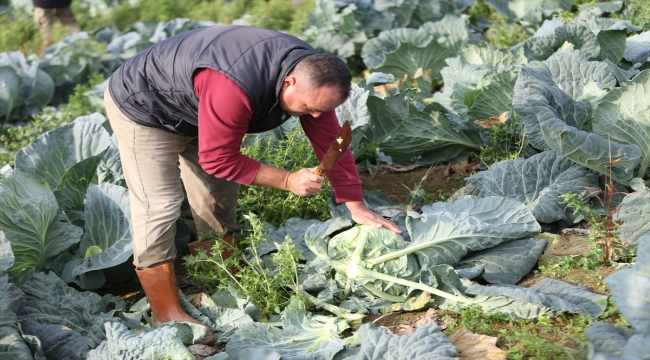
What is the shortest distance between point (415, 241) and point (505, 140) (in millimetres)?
1503

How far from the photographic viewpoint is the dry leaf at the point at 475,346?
3004 mm

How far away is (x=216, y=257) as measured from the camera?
4.07 metres

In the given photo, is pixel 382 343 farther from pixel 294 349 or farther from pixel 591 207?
pixel 591 207

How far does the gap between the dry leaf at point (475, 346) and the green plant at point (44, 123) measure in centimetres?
457

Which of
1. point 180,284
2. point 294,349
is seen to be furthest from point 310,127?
point 180,284

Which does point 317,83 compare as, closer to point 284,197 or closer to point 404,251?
point 404,251

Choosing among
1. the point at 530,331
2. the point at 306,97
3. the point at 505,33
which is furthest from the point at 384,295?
the point at 505,33

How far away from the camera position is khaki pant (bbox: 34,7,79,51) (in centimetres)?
1076

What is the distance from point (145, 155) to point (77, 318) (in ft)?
3.05

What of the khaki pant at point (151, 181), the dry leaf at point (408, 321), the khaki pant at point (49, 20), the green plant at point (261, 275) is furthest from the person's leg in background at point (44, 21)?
the dry leaf at point (408, 321)

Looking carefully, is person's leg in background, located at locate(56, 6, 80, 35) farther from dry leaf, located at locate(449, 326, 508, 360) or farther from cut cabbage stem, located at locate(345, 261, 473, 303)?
dry leaf, located at locate(449, 326, 508, 360)

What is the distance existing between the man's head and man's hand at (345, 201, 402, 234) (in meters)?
0.80

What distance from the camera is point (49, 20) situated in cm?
1091

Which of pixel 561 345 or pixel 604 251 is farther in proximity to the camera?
pixel 604 251
